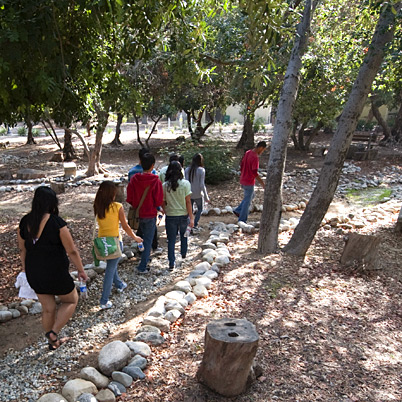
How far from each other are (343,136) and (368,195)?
276 inches

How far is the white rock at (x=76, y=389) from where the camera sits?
2995 mm

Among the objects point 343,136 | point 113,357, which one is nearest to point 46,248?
point 113,357

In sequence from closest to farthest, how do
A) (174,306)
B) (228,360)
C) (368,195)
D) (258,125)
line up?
(228,360), (174,306), (368,195), (258,125)

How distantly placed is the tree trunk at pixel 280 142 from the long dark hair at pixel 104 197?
261 cm

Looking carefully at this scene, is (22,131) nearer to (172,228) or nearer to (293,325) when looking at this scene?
(172,228)

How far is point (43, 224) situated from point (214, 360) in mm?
1815

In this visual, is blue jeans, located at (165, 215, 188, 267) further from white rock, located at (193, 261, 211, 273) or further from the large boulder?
the large boulder

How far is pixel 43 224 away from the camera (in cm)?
342

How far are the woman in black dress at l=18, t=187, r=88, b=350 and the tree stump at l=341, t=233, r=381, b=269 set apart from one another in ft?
13.6

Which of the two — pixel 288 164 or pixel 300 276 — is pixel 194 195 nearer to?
pixel 300 276

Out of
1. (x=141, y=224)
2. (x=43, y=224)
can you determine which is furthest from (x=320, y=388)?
(x=141, y=224)

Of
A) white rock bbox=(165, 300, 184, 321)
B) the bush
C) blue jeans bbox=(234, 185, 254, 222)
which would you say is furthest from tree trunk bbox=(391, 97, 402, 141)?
white rock bbox=(165, 300, 184, 321)

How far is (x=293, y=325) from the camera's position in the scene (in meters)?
4.27

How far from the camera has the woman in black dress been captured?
3.43 metres
